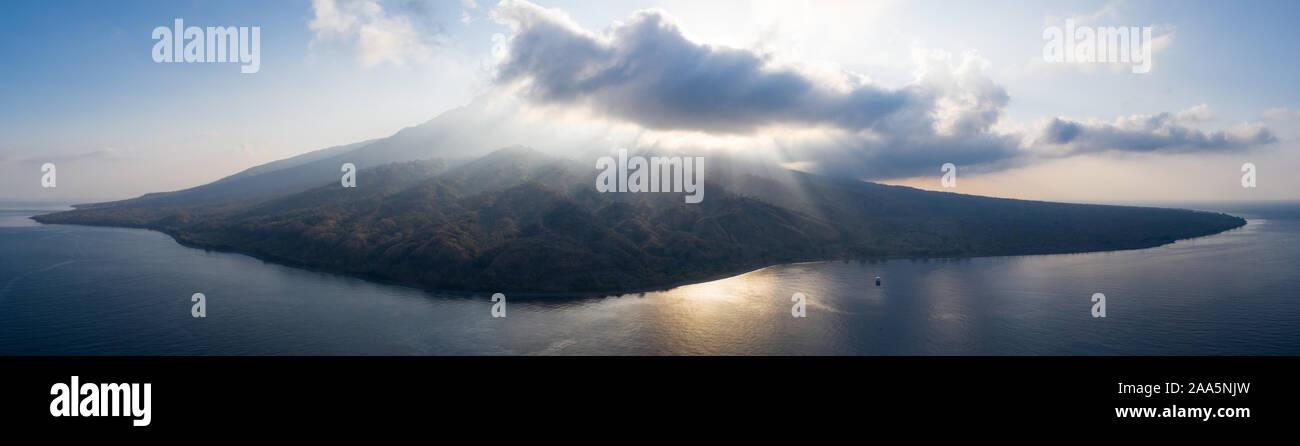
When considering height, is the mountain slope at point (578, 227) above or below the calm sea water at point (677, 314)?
above

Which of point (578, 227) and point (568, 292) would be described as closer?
point (568, 292)

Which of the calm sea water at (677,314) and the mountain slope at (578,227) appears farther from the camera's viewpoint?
the mountain slope at (578,227)

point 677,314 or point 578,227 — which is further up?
point 578,227

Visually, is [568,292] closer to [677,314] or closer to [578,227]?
[677,314]

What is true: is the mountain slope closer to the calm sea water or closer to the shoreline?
the shoreline

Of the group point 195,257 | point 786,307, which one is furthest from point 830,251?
point 195,257

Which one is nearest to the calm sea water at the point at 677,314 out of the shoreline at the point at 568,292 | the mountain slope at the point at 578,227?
the shoreline at the point at 568,292

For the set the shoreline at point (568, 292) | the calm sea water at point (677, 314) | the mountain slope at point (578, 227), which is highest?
the mountain slope at point (578, 227)

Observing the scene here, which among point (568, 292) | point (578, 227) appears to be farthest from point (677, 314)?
point (578, 227)

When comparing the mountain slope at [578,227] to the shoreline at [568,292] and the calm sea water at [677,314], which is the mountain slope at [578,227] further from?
the calm sea water at [677,314]

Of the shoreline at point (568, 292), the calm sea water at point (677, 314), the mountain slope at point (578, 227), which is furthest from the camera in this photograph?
the mountain slope at point (578, 227)
